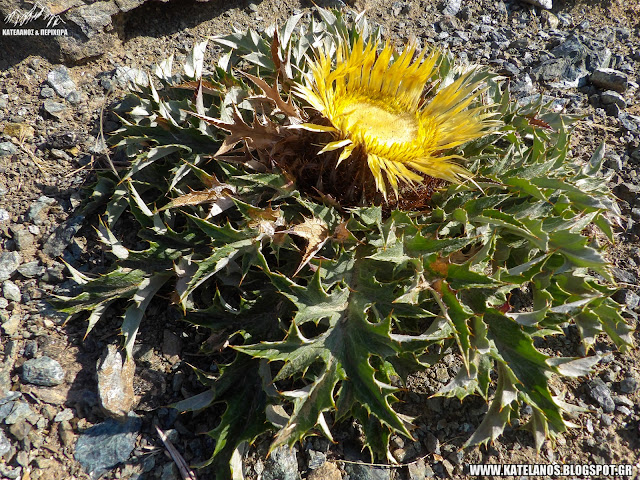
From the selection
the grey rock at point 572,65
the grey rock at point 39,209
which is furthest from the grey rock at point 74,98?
the grey rock at point 572,65

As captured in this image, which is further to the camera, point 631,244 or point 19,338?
point 631,244

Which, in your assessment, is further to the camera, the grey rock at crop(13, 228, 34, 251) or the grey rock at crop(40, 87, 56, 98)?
the grey rock at crop(40, 87, 56, 98)

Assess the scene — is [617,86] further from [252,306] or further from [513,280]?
[252,306]

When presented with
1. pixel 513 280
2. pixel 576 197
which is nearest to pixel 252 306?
pixel 513 280

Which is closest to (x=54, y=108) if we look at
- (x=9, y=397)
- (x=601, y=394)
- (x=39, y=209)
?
(x=39, y=209)

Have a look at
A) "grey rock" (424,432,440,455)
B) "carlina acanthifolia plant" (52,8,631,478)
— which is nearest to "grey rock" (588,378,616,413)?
"carlina acanthifolia plant" (52,8,631,478)

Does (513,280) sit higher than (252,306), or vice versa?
(513,280)

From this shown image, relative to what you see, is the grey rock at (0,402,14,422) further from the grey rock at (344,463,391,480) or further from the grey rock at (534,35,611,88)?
the grey rock at (534,35,611,88)
